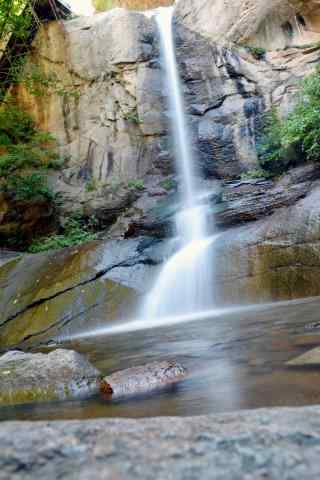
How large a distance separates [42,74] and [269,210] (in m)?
10.6

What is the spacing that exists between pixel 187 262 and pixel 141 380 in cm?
571

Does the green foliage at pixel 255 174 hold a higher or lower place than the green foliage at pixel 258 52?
lower

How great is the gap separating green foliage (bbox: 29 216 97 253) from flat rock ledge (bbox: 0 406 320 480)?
11.6 metres

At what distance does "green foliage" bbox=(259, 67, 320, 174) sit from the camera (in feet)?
31.3

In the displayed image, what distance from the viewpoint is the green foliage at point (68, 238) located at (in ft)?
41.9

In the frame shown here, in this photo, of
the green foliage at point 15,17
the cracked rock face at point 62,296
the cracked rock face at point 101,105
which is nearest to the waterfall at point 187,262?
the cracked rock face at point 62,296

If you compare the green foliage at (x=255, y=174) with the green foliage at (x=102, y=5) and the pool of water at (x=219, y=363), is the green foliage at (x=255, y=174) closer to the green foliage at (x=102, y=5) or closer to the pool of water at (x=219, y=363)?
the pool of water at (x=219, y=363)

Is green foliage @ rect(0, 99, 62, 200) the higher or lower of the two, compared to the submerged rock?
higher

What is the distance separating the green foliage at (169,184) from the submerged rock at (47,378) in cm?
1007

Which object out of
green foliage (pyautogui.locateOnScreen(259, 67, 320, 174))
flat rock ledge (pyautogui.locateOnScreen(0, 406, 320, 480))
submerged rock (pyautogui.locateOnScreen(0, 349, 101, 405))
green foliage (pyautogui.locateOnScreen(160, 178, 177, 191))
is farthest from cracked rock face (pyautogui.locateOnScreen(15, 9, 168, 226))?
flat rock ledge (pyautogui.locateOnScreen(0, 406, 320, 480))

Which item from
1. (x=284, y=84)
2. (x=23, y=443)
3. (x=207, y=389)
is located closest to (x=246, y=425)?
(x=23, y=443)

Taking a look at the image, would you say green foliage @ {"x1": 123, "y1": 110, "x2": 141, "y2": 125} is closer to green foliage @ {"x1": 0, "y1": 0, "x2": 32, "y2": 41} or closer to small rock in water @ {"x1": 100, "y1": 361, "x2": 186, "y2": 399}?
green foliage @ {"x1": 0, "y1": 0, "x2": 32, "y2": 41}

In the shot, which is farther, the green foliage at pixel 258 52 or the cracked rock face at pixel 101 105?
the cracked rock face at pixel 101 105

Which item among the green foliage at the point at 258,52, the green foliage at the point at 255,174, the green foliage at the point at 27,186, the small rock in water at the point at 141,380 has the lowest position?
the small rock in water at the point at 141,380
